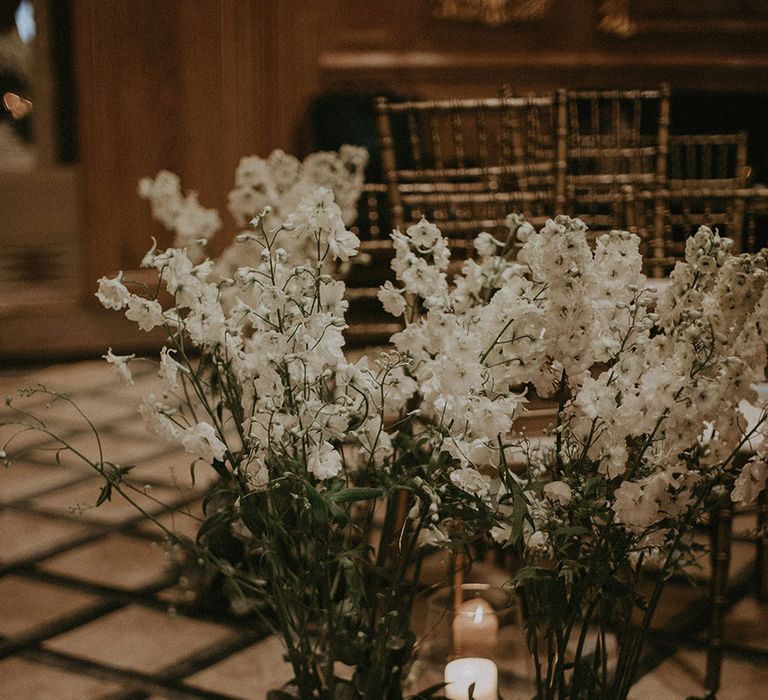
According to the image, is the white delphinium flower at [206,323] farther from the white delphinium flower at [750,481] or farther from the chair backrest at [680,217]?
the chair backrest at [680,217]

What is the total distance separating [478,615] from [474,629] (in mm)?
19

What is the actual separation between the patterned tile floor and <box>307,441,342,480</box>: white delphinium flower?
0.67 metres

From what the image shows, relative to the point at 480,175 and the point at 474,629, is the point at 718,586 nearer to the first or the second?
the point at 474,629

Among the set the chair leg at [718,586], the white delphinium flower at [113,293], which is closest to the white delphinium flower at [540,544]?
the white delphinium flower at [113,293]

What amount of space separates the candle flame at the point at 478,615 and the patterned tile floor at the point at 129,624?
0.52 meters

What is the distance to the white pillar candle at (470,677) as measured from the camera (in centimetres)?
145

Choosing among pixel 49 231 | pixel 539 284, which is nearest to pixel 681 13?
pixel 49 231

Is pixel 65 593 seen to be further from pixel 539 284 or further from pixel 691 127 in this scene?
pixel 691 127

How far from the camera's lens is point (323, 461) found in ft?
3.53

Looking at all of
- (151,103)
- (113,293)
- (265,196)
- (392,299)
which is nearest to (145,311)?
(113,293)

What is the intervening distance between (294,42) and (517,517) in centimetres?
417

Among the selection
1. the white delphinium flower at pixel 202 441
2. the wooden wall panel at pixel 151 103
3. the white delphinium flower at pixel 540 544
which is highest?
the wooden wall panel at pixel 151 103

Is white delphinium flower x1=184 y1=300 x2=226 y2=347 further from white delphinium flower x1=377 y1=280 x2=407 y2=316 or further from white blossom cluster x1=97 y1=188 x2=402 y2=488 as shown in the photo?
white delphinium flower x1=377 y1=280 x2=407 y2=316

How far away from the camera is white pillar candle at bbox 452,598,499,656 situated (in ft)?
4.76
